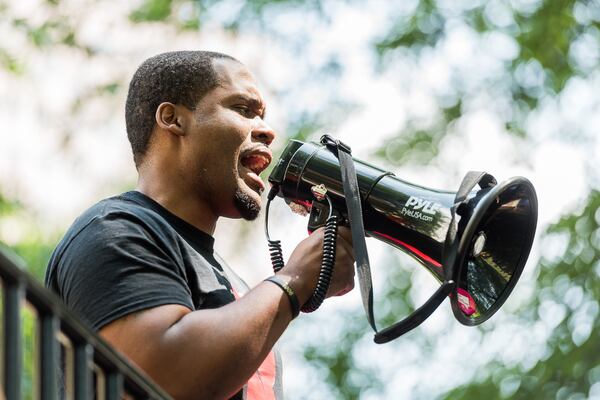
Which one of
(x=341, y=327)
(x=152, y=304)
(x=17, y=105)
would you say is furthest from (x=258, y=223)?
(x=152, y=304)

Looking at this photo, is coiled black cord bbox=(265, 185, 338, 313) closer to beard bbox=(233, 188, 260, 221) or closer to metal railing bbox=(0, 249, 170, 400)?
beard bbox=(233, 188, 260, 221)

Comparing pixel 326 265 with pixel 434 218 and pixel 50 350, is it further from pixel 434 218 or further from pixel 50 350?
pixel 50 350

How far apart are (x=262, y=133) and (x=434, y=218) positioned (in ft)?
2.45

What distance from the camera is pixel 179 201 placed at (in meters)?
3.91

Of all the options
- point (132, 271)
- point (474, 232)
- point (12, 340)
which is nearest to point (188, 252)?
point (132, 271)

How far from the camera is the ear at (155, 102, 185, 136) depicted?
4098 millimetres

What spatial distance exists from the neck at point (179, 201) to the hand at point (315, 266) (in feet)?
1.37

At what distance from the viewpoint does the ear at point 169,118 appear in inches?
161

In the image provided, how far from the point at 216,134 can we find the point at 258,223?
8797 millimetres

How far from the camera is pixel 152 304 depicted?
3250mm

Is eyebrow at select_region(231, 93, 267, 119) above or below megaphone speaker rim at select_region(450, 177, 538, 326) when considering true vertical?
above

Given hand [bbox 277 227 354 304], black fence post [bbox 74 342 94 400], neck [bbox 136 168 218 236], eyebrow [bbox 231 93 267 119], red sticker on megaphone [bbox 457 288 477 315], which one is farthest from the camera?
eyebrow [bbox 231 93 267 119]

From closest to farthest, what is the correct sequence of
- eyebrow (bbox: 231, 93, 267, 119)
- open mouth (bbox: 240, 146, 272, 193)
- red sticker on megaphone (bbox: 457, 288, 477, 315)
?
red sticker on megaphone (bbox: 457, 288, 477, 315) < open mouth (bbox: 240, 146, 272, 193) < eyebrow (bbox: 231, 93, 267, 119)

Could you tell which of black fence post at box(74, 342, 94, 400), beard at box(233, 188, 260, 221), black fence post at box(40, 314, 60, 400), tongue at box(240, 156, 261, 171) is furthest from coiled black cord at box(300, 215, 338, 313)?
black fence post at box(40, 314, 60, 400)
